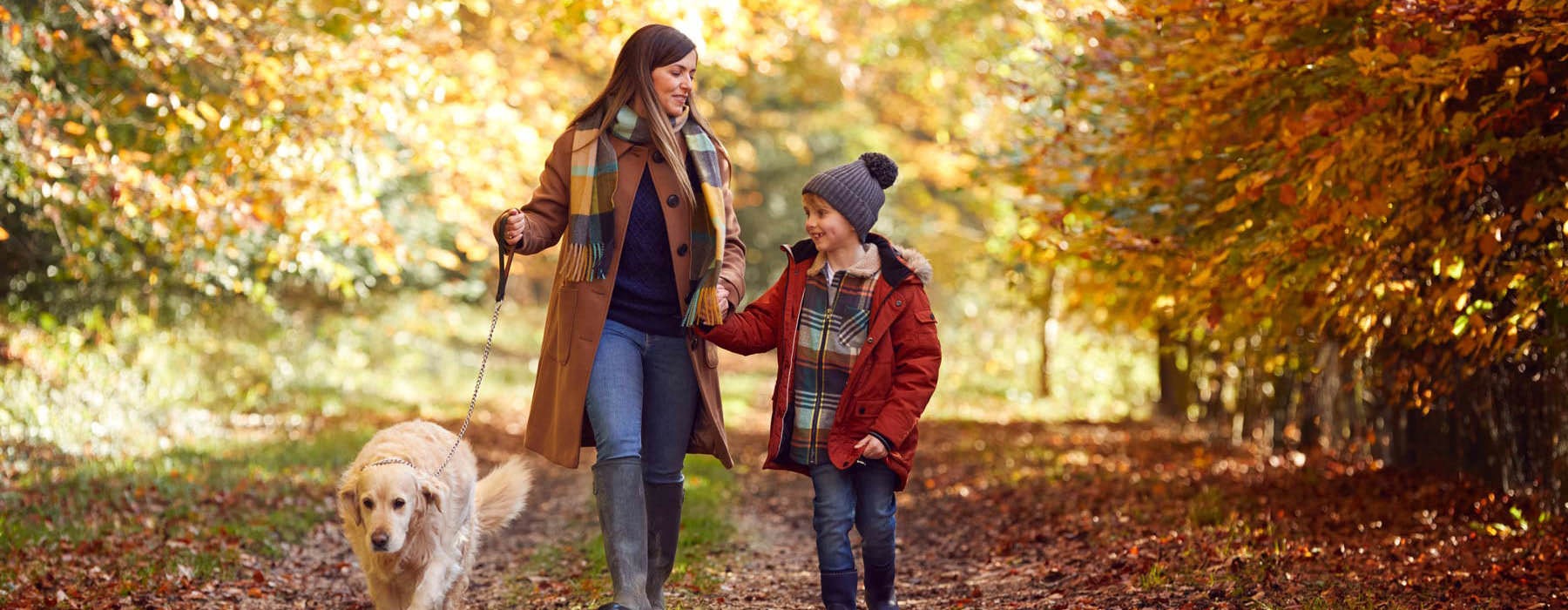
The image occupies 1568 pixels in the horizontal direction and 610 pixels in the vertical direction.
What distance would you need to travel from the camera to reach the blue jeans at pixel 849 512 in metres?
4.70

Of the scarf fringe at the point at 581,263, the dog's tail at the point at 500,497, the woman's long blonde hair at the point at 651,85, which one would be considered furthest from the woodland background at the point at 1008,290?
the woman's long blonde hair at the point at 651,85

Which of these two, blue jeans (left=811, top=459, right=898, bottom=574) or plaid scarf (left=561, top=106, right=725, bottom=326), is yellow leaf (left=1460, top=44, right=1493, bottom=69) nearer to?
blue jeans (left=811, top=459, right=898, bottom=574)

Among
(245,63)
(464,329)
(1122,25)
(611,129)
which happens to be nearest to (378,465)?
(611,129)

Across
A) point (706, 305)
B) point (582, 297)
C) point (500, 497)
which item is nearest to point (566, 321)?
point (582, 297)

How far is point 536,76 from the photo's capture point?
1478 cm

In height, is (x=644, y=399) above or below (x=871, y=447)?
above

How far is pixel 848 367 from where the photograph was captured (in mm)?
4734

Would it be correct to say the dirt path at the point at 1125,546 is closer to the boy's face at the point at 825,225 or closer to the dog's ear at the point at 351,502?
the dog's ear at the point at 351,502

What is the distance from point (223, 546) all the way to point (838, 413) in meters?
3.80

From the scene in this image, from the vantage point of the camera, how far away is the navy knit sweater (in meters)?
4.75

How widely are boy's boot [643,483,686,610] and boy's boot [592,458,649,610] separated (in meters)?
0.28

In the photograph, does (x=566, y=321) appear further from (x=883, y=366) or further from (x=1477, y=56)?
(x=1477, y=56)

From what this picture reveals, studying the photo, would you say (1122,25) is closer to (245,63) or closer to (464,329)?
(245,63)

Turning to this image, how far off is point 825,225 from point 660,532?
1278 millimetres
